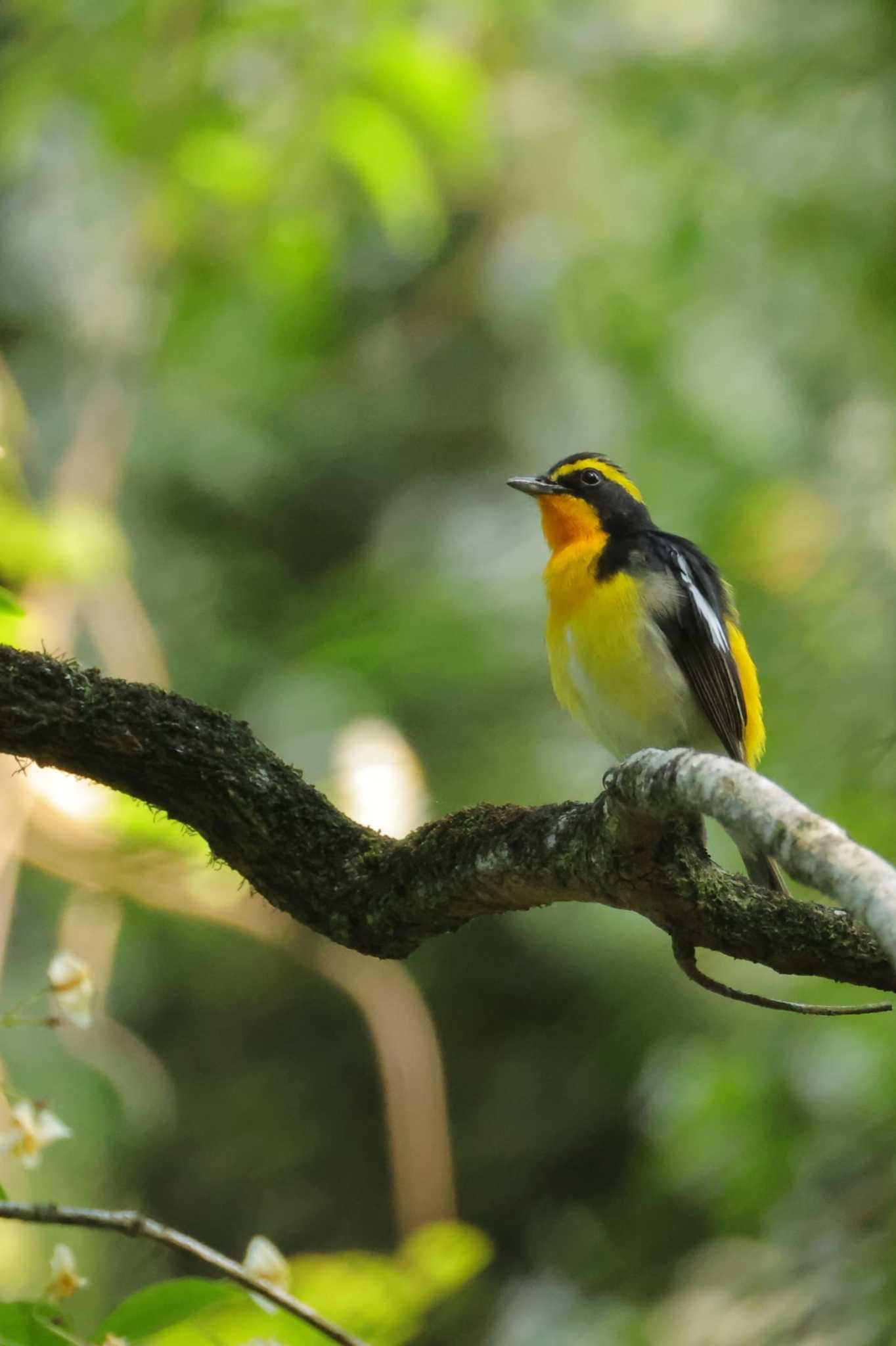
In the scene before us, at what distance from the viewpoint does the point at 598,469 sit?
18.6 feet

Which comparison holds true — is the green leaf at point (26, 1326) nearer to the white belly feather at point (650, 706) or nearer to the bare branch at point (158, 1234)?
the bare branch at point (158, 1234)

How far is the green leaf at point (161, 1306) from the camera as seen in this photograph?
211cm

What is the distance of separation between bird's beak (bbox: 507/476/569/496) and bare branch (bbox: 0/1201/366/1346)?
3.78m

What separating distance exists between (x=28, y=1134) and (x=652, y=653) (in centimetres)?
269

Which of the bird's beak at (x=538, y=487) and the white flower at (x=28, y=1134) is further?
the bird's beak at (x=538, y=487)

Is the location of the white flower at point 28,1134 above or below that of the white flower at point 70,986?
below

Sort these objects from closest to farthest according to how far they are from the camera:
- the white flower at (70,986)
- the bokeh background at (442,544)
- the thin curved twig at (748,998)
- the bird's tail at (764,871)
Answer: the white flower at (70,986) < the thin curved twig at (748,998) < the bird's tail at (764,871) < the bokeh background at (442,544)

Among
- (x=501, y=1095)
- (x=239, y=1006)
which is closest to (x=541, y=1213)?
(x=501, y=1095)

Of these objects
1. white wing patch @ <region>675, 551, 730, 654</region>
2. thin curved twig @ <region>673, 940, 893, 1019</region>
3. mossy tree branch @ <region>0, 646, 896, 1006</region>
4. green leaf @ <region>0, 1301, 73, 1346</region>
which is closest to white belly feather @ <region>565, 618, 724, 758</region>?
white wing patch @ <region>675, 551, 730, 654</region>

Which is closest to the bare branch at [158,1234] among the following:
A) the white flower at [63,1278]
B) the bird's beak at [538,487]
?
the white flower at [63,1278]

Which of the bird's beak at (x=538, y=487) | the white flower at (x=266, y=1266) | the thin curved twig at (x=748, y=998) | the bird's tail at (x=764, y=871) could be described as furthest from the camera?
the bird's beak at (x=538, y=487)

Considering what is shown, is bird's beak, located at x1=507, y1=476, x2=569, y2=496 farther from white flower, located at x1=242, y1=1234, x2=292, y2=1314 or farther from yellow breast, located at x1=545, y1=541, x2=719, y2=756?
white flower, located at x1=242, y1=1234, x2=292, y2=1314

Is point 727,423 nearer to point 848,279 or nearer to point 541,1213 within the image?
point 848,279

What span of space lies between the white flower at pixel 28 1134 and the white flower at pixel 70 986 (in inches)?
6.3
